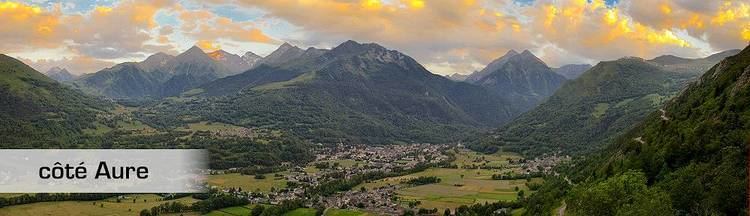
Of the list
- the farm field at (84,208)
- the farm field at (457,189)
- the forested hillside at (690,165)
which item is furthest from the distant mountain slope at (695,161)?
the farm field at (84,208)

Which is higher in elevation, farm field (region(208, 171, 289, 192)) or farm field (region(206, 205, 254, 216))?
farm field (region(208, 171, 289, 192))

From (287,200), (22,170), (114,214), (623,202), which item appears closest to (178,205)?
(114,214)

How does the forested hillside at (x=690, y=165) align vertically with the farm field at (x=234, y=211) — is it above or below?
above

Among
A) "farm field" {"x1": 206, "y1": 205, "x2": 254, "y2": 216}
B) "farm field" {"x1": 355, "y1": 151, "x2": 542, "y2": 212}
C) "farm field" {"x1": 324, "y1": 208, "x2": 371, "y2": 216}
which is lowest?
"farm field" {"x1": 206, "y1": 205, "x2": 254, "y2": 216}

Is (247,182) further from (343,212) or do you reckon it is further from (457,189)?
(457,189)

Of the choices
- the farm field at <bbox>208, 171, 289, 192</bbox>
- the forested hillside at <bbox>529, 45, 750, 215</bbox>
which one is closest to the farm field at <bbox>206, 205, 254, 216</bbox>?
the farm field at <bbox>208, 171, 289, 192</bbox>

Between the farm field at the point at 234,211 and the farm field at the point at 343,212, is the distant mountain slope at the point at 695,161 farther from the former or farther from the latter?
the farm field at the point at 234,211

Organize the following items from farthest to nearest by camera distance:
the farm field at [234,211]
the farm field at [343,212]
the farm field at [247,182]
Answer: the farm field at [247,182] < the farm field at [234,211] < the farm field at [343,212]

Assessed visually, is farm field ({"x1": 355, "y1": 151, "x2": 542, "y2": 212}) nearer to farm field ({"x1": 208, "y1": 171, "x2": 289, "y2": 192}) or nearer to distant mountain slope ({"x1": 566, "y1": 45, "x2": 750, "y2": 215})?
farm field ({"x1": 208, "y1": 171, "x2": 289, "y2": 192})

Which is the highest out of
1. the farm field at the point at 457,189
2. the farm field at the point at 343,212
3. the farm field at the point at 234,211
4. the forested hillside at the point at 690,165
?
the forested hillside at the point at 690,165
